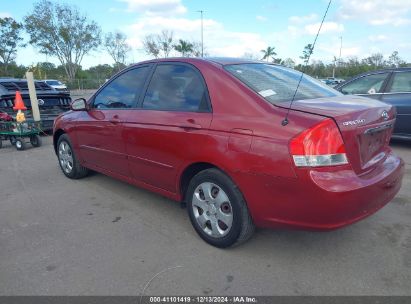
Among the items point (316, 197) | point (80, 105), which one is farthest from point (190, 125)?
point (80, 105)

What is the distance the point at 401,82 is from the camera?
7.02 metres

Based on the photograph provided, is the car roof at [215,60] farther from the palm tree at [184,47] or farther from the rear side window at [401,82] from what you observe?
the palm tree at [184,47]

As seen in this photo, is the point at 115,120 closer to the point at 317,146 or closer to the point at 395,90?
the point at 317,146

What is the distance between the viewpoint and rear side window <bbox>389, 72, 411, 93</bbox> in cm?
693

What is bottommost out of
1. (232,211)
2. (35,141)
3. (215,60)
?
(35,141)

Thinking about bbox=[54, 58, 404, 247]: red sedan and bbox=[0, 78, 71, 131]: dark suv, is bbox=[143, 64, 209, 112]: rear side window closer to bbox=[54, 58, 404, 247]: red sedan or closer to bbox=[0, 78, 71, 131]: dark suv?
bbox=[54, 58, 404, 247]: red sedan

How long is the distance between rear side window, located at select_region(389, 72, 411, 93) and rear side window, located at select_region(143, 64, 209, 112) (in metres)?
5.31

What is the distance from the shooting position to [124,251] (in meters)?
3.18

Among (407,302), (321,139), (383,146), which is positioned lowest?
(407,302)

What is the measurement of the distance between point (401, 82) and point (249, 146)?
5676 millimetres

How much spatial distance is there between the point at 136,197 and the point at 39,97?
580 cm

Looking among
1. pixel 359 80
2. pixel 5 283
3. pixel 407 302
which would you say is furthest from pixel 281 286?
pixel 359 80

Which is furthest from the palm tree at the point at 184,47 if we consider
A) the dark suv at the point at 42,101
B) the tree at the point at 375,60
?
the dark suv at the point at 42,101

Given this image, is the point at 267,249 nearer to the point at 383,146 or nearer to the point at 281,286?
the point at 281,286
